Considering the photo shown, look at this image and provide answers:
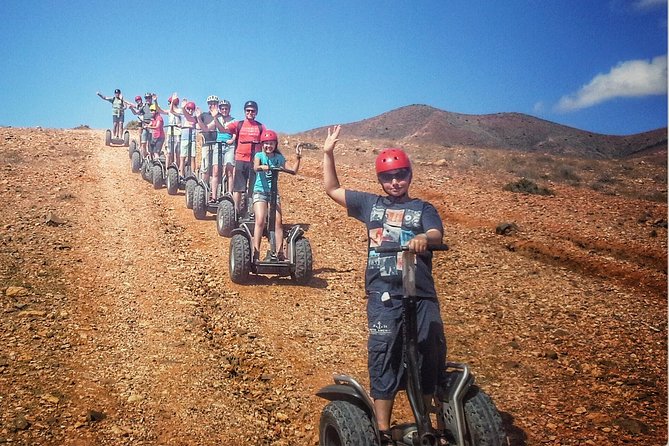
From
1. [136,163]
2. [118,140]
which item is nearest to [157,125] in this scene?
[136,163]

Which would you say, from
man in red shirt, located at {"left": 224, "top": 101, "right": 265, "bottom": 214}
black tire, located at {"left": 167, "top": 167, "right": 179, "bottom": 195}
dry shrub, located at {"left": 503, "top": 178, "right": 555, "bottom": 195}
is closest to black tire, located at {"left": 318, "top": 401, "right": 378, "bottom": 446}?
man in red shirt, located at {"left": 224, "top": 101, "right": 265, "bottom": 214}

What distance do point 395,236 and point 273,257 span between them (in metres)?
4.72

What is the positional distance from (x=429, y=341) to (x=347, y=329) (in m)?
3.47

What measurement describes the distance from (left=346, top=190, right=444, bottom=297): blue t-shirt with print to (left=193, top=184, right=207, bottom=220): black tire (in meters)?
8.75

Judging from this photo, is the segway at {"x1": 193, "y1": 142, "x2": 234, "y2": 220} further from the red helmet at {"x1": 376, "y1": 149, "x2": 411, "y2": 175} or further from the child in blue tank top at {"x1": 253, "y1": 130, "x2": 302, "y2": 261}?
the red helmet at {"x1": 376, "y1": 149, "x2": 411, "y2": 175}

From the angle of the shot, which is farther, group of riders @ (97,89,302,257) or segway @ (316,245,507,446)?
group of riders @ (97,89,302,257)

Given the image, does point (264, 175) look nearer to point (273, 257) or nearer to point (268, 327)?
point (273, 257)

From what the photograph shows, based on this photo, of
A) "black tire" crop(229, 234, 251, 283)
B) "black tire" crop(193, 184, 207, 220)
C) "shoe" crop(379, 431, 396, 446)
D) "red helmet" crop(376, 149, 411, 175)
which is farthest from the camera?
"black tire" crop(193, 184, 207, 220)

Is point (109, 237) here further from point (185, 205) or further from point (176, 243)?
point (185, 205)

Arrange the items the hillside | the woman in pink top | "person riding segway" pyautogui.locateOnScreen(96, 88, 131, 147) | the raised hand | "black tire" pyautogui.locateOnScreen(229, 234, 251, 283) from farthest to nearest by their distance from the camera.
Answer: the hillside → "person riding segway" pyautogui.locateOnScreen(96, 88, 131, 147) → the woman in pink top → "black tire" pyautogui.locateOnScreen(229, 234, 251, 283) → the raised hand

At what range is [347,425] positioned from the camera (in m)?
3.15

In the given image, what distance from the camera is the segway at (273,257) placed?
766 centimetres

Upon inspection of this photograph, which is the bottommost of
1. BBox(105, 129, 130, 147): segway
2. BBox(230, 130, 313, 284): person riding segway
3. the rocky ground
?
the rocky ground

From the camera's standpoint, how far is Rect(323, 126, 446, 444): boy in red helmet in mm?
3217
